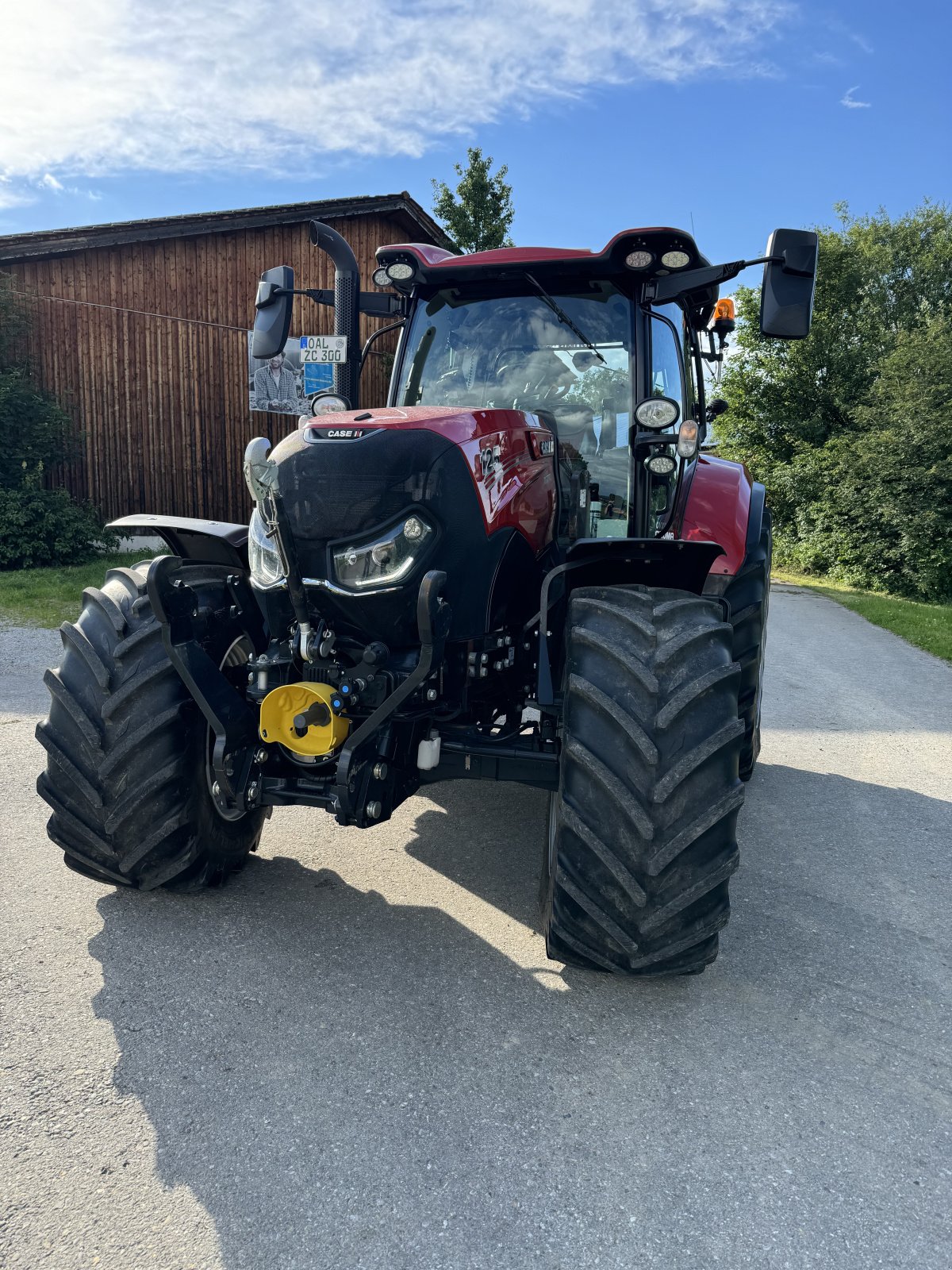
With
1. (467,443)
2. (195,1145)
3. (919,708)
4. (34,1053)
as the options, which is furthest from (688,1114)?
(919,708)

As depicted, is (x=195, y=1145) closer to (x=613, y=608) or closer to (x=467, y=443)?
(x=613, y=608)

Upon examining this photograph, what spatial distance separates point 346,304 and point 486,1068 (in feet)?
10.1

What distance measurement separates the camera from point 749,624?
4.27 meters

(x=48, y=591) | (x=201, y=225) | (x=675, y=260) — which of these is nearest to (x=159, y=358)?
(x=201, y=225)

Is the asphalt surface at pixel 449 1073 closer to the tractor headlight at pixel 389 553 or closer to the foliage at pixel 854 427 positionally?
the tractor headlight at pixel 389 553

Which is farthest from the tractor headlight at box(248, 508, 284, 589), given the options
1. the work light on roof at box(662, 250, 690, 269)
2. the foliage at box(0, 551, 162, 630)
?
the foliage at box(0, 551, 162, 630)

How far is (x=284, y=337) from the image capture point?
3.68 m

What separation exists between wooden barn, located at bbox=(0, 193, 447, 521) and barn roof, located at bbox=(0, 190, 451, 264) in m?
0.02

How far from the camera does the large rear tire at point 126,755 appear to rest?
295cm

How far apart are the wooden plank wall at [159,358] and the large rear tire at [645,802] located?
33.9 ft

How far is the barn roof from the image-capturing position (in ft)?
38.5

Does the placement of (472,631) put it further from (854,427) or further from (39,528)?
(854,427)

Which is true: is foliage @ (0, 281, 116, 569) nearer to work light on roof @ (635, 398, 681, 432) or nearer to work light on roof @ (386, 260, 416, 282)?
work light on roof @ (386, 260, 416, 282)

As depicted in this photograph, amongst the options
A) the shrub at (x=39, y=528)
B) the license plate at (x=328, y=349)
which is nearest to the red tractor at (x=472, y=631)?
the license plate at (x=328, y=349)
